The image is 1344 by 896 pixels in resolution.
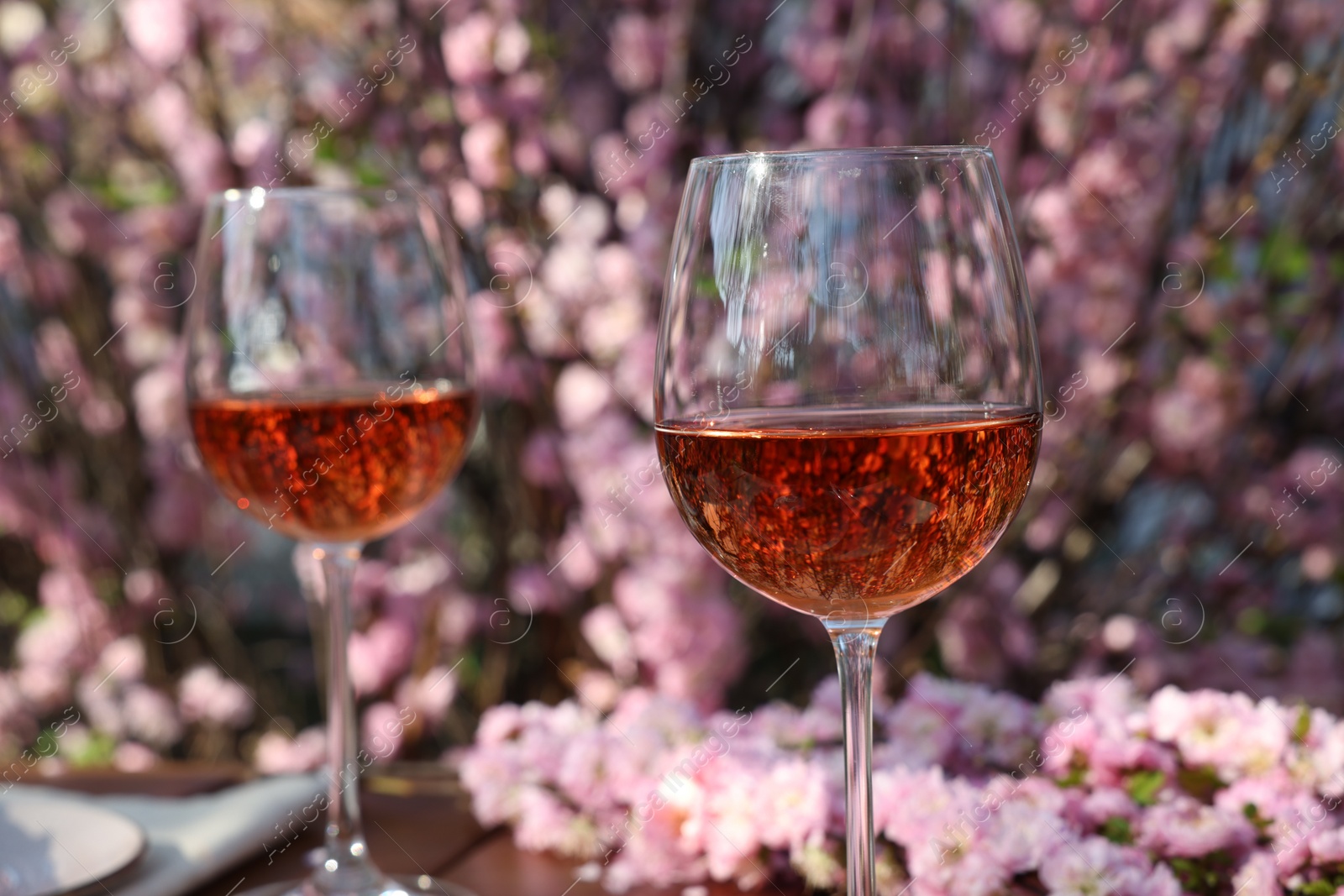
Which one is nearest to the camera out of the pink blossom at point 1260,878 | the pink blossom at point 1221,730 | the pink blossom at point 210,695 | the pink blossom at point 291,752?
the pink blossom at point 1260,878

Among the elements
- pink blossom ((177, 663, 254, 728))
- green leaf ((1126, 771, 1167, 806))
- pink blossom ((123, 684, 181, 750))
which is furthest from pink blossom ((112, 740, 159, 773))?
green leaf ((1126, 771, 1167, 806))

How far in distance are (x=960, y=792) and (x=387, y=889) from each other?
1.64 feet

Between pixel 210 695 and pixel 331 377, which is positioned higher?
pixel 331 377

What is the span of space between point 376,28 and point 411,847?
1993 millimetres

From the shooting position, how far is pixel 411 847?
52.7 inches

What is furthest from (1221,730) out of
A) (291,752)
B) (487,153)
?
(291,752)

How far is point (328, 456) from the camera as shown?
127 centimetres

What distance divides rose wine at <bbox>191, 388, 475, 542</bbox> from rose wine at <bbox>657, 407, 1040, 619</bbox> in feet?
1.45

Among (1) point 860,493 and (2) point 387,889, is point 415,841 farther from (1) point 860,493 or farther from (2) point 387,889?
(1) point 860,493

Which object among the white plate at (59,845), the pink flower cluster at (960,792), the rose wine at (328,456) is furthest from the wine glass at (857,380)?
the white plate at (59,845)

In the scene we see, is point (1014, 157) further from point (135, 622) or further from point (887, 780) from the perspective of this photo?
point (135, 622)

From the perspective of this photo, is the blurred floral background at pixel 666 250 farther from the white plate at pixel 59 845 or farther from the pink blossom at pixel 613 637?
the white plate at pixel 59 845

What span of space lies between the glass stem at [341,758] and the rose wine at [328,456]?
0.14ft

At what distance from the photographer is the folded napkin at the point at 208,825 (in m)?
1.21
